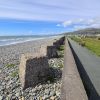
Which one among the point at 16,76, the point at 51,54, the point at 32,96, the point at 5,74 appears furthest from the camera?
the point at 51,54

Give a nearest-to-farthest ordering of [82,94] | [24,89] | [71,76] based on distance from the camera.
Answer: [82,94], [71,76], [24,89]

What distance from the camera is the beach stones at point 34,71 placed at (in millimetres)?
14950

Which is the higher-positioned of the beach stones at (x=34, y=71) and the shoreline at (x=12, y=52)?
the beach stones at (x=34, y=71)

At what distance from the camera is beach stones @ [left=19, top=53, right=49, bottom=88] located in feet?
49.0

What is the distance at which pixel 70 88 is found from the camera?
5656 mm

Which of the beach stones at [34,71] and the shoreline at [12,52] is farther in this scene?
the shoreline at [12,52]

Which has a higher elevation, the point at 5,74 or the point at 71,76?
the point at 71,76

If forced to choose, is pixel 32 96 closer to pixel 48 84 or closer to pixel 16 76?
pixel 48 84

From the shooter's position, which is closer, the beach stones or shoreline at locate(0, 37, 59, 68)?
the beach stones

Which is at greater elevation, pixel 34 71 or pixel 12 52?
pixel 34 71

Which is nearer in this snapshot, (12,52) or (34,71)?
(34,71)

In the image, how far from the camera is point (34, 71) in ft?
50.3

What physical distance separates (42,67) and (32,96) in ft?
9.87

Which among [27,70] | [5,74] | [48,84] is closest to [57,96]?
[48,84]
